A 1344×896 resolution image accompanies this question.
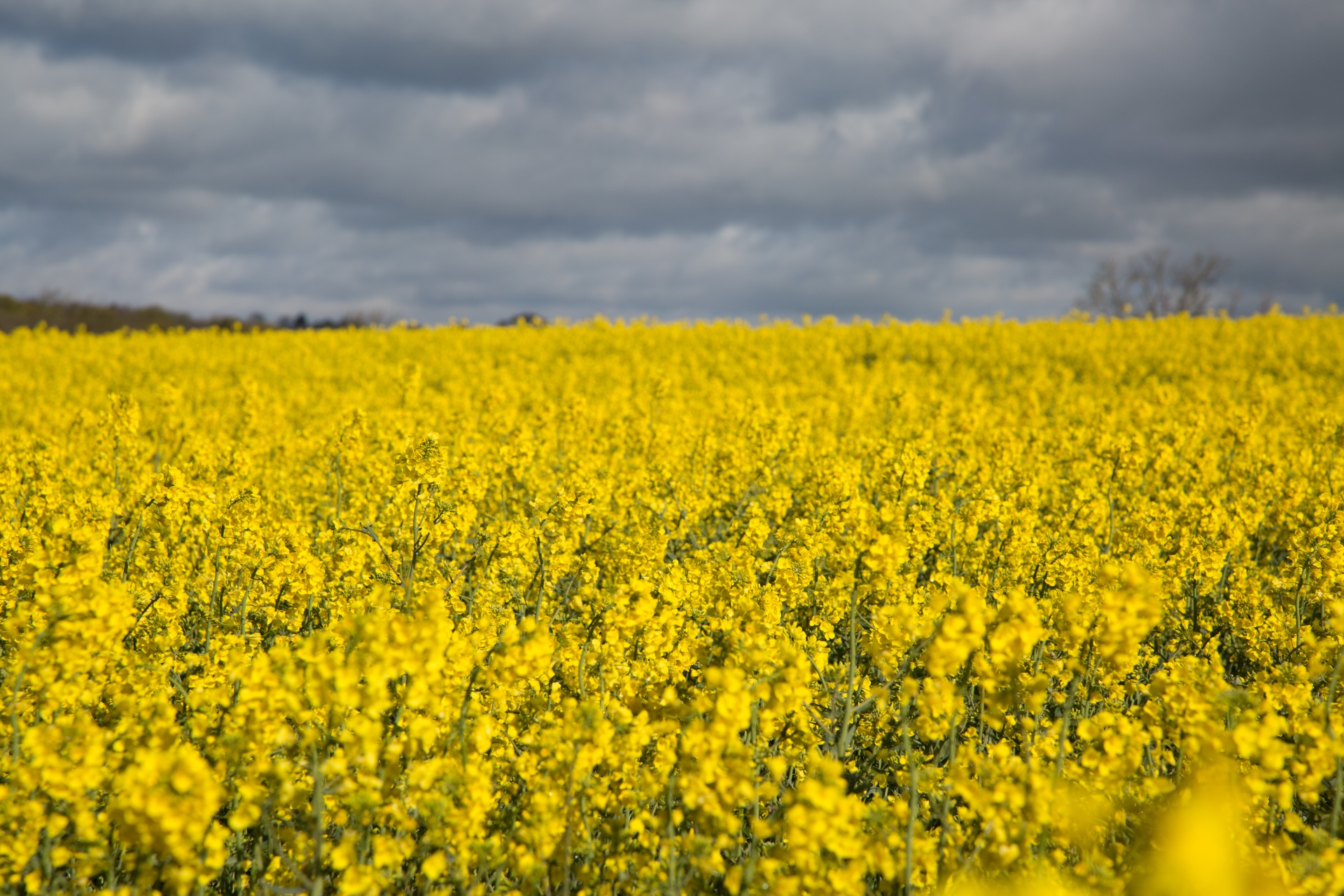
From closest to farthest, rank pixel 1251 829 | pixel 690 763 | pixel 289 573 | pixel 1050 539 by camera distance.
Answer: pixel 690 763, pixel 1251 829, pixel 289 573, pixel 1050 539

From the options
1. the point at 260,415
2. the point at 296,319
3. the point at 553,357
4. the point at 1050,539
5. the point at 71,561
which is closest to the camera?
the point at 71,561

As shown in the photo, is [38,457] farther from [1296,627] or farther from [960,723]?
[1296,627]

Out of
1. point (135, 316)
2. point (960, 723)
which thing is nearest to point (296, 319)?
point (135, 316)

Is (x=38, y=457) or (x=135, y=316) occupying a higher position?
(x=135, y=316)

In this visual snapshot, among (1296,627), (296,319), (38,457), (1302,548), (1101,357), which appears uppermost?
(296,319)

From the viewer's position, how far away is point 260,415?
10406 millimetres

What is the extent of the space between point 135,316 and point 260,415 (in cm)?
3958

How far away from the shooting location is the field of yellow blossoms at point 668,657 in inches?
109

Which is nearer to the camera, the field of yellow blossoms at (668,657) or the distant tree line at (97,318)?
the field of yellow blossoms at (668,657)

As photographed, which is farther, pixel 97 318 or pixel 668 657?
pixel 97 318

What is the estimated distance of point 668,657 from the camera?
14.5 ft

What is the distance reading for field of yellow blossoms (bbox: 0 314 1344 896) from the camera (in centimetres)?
276

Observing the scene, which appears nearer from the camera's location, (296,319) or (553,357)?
(553,357)

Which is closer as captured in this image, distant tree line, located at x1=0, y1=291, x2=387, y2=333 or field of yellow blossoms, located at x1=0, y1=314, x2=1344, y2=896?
field of yellow blossoms, located at x1=0, y1=314, x2=1344, y2=896
